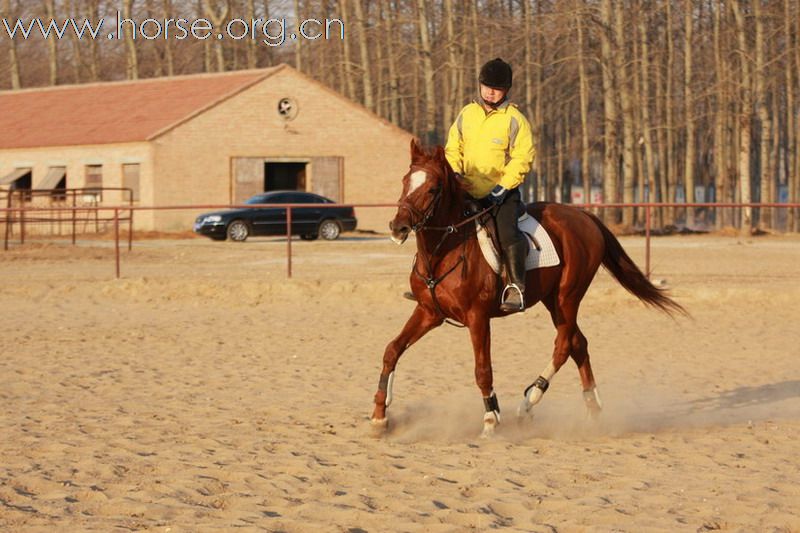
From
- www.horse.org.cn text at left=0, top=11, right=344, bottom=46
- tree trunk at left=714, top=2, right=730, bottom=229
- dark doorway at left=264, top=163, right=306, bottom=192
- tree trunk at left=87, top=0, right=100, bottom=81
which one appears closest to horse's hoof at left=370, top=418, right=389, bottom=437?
dark doorway at left=264, top=163, right=306, bottom=192

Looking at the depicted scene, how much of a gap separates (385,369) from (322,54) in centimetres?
5264

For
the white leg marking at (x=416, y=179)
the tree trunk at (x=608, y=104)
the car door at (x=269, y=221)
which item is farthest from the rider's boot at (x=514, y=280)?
the tree trunk at (x=608, y=104)

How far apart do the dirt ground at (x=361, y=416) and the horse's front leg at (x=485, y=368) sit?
6.0 inches

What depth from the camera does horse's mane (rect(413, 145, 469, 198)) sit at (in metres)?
8.11

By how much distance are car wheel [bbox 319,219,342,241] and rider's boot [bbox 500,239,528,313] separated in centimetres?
2516

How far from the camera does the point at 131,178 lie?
Result: 4016cm

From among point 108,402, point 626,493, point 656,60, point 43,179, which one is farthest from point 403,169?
point 626,493

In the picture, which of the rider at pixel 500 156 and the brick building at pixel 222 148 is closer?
the rider at pixel 500 156

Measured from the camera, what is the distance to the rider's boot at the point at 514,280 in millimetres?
8523

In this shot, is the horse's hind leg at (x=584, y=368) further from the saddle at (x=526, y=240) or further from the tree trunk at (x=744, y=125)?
the tree trunk at (x=744, y=125)

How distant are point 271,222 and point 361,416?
23567mm

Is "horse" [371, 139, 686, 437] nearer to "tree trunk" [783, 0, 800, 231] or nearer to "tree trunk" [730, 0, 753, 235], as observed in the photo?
"tree trunk" [730, 0, 753, 235]

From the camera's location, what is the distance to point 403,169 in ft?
139

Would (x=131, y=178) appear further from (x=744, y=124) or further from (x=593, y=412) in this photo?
(x=593, y=412)
